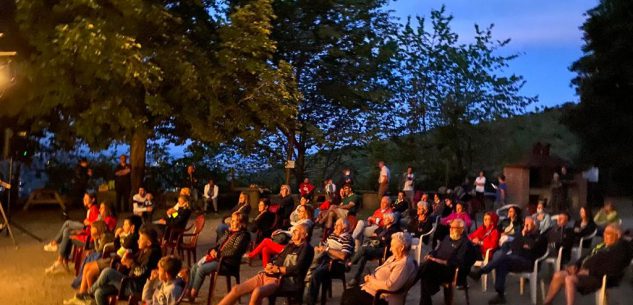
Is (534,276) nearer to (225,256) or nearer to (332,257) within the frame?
(332,257)

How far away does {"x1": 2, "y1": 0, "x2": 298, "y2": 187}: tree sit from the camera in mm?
13969

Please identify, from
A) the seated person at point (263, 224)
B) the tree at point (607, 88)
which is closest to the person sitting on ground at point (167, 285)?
the seated person at point (263, 224)

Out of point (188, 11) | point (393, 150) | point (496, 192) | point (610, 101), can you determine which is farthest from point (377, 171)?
point (188, 11)

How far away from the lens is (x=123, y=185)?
17.6 metres

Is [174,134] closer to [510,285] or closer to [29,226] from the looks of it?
[29,226]

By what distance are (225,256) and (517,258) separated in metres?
3.17

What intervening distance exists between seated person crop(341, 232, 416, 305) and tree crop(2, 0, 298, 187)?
8488mm

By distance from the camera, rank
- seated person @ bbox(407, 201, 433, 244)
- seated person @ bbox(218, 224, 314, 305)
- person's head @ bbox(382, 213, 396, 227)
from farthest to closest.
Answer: seated person @ bbox(407, 201, 433, 244)
person's head @ bbox(382, 213, 396, 227)
seated person @ bbox(218, 224, 314, 305)

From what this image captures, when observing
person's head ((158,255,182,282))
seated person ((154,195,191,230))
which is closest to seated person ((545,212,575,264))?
person's head ((158,255,182,282))

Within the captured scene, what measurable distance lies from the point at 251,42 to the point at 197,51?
115 centimetres

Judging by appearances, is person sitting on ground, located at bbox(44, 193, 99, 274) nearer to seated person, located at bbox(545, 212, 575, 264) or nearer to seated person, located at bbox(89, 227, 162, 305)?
seated person, located at bbox(89, 227, 162, 305)

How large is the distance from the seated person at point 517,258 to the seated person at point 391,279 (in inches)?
74.4

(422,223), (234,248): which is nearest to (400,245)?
(234,248)

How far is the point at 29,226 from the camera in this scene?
15.1m
